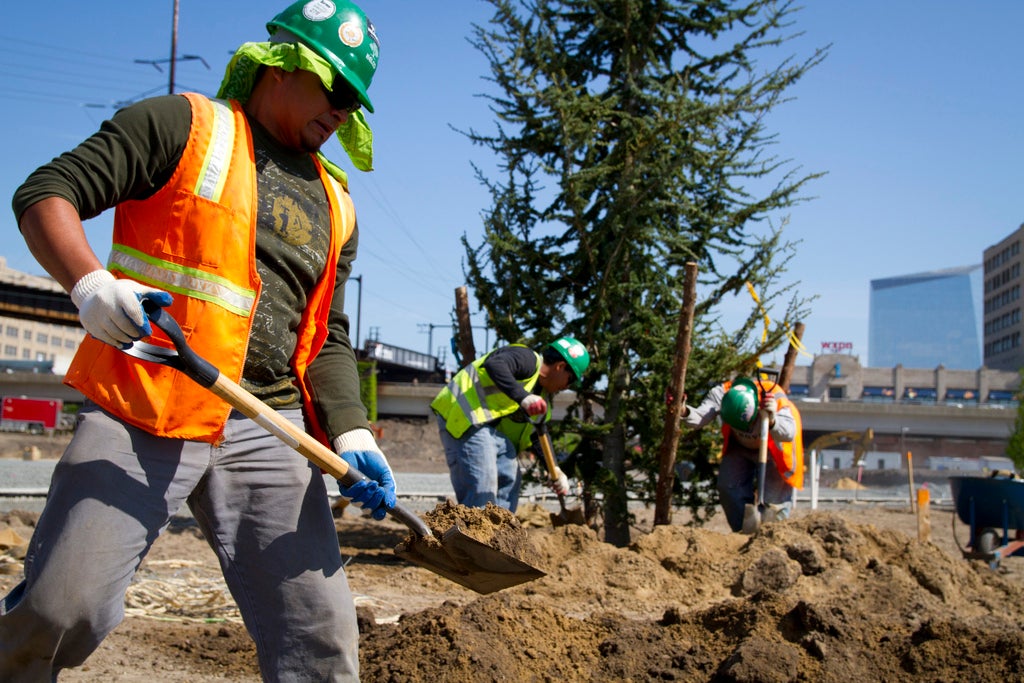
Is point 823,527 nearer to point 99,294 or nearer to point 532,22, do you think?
point 532,22

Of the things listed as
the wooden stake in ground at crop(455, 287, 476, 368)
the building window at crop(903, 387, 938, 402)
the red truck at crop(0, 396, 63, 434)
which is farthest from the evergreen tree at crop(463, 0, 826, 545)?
the building window at crop(903, 387, 938, 402)

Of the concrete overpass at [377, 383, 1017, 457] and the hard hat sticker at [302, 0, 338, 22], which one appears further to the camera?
the concrete overpass at [377, 383, 1017, 457]

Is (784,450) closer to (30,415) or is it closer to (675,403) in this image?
(675,403)

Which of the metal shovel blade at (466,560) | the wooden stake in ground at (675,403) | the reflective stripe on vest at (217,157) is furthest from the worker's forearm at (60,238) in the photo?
the wooden stake in ground at (675,403)

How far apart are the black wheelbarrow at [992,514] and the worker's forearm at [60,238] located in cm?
931

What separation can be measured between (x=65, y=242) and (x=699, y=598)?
17.9 feet

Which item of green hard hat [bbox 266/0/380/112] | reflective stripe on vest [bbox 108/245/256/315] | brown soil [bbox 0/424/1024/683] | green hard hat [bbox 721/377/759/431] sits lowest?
brown soil [bbox 0/424/1024/683]

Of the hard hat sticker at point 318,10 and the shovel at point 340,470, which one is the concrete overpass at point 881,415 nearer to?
the shovel at point 340,470

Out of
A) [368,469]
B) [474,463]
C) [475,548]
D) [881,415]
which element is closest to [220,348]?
[368,469]

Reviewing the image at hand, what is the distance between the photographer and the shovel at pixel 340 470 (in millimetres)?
2182

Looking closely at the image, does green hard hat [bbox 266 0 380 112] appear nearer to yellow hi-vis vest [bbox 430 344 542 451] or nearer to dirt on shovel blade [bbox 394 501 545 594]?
dirt on shovel blade [bbox 394 501 545 594]

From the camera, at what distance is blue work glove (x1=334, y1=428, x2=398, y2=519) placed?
2549 millimetres

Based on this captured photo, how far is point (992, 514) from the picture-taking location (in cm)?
959

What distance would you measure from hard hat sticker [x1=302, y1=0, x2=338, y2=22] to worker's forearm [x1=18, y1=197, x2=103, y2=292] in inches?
33.1
